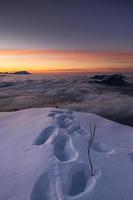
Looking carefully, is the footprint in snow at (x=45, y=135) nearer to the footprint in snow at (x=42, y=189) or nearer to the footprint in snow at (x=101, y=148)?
the footprint in snow at (x=101, y=148)

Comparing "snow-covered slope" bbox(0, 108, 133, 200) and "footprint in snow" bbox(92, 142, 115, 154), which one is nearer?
"snow-covered slope" bbox(0, 108, 133, 200)

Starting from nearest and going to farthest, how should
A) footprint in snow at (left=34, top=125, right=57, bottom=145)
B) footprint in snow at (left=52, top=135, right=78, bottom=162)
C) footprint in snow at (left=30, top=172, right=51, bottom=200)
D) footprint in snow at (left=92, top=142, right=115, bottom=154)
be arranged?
1. footprint in snow at (left=30, top=172, right=51, bottom=200)
2. footprint in snow at (left=52, top=135, right=78, bottom=162)
3. footprint in snow at (left=92, top=142, right=115, bottom=154)
4. footprint in snow at (left=34, top=125, right=57, bottom=145)

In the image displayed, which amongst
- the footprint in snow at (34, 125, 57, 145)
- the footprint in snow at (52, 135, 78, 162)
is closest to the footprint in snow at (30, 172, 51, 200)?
the footprint in snow at (52, 135, 78, 162)

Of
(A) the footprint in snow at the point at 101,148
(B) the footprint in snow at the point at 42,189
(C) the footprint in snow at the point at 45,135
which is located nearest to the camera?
(B) the footprint in snow at the point at 42,189

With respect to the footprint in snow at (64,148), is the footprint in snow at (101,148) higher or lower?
lower

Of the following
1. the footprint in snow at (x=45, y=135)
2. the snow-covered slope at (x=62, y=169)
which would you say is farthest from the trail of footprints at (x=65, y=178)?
the footprint in snow at (x=45, y=135)

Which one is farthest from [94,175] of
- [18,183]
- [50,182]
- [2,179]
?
[2,179]

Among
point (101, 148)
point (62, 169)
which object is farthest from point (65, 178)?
point (101, 148)

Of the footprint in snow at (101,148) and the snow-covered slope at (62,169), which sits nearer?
the snow-covered slope at (62,169)

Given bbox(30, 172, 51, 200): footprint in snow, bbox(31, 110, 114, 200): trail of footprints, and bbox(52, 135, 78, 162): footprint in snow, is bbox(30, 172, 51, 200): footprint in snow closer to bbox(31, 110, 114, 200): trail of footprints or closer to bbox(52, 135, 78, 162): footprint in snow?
bbox(31, 110, 114, 200): trail of footprints

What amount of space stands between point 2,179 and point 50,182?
69cm

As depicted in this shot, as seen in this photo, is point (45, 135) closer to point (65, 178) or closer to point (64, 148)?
point (64, 148)

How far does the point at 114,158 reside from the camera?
3.69m

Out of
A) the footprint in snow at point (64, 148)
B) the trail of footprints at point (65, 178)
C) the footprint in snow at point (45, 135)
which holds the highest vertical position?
the trail of footprints at point (65, 178)
